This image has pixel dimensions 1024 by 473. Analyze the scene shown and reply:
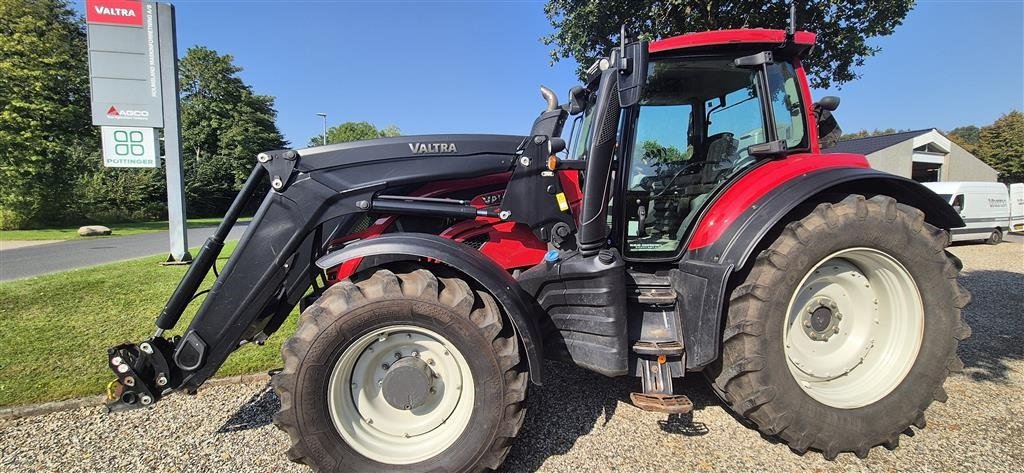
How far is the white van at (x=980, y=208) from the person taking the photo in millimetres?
12875

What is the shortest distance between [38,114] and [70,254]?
11.6 m

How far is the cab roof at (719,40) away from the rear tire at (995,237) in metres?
16.5

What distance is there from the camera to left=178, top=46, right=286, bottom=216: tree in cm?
3117

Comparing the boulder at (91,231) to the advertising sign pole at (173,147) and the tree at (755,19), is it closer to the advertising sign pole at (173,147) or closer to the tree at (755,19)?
the advertising sign pole at (173,147)

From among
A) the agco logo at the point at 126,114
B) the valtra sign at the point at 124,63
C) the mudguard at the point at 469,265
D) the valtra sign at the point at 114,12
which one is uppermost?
the valtra sign at the point at 114,12

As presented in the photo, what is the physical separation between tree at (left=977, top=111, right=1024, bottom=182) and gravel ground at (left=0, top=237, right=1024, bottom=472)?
4397cm

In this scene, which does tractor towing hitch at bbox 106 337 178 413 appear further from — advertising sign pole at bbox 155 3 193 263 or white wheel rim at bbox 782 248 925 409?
advertising sign pole at bbox 155 3 193 263

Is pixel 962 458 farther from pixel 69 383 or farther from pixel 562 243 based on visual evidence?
pixel 69 383

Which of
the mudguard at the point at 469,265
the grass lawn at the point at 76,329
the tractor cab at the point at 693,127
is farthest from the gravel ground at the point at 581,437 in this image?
the tractor cab at the point at 693,127

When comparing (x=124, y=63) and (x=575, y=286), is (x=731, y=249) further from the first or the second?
(x=124, y=63)

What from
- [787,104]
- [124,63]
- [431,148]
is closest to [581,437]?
[431,148]

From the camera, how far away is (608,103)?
7.80 ft

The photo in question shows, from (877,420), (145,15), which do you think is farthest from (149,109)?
(877,420)

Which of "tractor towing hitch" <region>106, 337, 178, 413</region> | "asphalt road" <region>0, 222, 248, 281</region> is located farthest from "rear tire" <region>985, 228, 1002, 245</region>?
"asphalt road" <region>0, 222, 248, 281</region>
